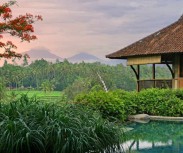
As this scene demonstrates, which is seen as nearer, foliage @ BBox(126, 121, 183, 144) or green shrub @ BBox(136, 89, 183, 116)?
foliage @ BBox(126, 121, 183, 144)

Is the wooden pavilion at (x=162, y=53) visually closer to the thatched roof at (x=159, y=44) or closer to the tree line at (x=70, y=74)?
the thatched roof at (x=159, y=44)

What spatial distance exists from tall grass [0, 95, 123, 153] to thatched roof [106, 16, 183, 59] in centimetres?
1218

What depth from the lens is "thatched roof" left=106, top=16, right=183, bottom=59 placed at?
64.3ft

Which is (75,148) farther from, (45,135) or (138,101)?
(138,101)

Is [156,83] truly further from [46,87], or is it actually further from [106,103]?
[46,87]

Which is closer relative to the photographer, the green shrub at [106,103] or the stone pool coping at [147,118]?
the green shrub at [106,103]

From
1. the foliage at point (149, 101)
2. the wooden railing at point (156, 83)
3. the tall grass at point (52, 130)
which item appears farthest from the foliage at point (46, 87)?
the tall grass at point (52, 130)

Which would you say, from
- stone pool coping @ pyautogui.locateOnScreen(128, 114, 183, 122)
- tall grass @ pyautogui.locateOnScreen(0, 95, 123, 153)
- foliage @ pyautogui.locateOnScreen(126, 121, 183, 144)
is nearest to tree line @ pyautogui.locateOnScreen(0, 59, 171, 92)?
stone pool coping @ pyautogui.locateOnScreen(128, 114, 183, 122)

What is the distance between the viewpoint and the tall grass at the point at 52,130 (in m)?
6.55

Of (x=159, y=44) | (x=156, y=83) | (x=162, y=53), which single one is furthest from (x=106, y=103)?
(x=159, y=44)

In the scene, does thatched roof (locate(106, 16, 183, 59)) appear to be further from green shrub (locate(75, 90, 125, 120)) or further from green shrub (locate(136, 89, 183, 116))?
green shrub (locate(75, 90, 125, 120))

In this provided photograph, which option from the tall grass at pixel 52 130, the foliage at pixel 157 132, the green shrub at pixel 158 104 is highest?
the tall grass at pixel 52 130

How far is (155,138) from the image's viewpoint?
37.1ft

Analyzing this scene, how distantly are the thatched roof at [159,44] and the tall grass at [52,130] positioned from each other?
40.0 ft
